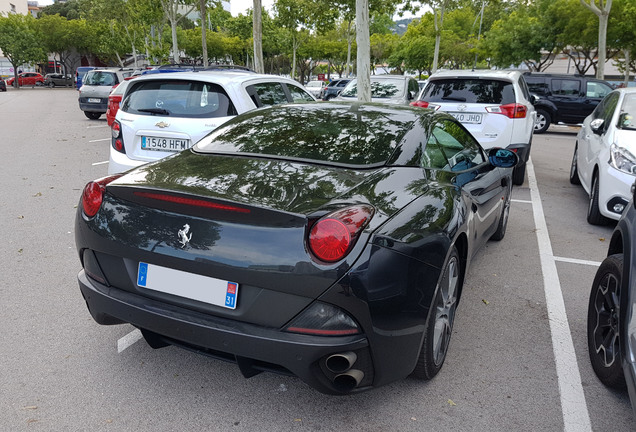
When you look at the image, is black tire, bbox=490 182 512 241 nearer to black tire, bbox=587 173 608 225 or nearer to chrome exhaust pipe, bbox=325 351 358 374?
black tire, bbox=587 173 608 225

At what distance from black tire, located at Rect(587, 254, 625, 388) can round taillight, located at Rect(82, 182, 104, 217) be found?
109 inches

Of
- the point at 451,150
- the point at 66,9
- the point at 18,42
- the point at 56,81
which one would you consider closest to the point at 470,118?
the point at 451,150

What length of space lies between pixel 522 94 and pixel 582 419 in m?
6.74

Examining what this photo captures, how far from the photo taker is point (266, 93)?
6.49 metres

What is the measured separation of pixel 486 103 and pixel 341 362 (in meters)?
6.72

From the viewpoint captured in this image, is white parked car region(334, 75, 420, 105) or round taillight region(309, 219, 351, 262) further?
white parked car region(334, 75, 420, 105)

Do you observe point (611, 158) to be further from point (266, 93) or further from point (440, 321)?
point (440, 321)

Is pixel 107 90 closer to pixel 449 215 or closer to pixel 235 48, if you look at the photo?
pixel 449 215

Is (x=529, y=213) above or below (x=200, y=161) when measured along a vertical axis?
below

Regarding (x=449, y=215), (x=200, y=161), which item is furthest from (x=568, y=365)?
(x=200, y=161)

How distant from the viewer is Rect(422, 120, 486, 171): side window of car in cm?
350

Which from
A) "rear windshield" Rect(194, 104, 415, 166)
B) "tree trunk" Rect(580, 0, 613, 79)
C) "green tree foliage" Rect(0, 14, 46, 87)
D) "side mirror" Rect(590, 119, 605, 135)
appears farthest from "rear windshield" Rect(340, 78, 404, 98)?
"green tree foliage" Rect(0, 14, 46, 87)

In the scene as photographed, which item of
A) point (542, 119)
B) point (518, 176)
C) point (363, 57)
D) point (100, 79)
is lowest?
point (518, 176)

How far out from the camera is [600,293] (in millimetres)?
3289
